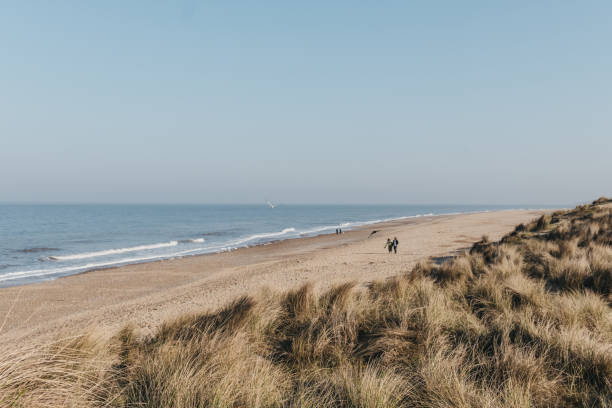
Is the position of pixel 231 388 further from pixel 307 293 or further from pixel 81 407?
pixel 307 293

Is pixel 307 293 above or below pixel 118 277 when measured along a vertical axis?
above

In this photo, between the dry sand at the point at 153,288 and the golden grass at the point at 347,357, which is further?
the dry sand at the point at 153,288

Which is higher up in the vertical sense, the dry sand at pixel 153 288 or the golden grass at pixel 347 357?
the golden grass at pixel 347 357

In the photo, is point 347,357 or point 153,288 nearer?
point 347,357

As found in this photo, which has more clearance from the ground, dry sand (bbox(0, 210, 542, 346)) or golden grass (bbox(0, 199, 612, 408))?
golden grass (bbox(0, 199, 612, 408))

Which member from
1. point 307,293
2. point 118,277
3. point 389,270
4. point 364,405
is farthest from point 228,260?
point 364,405

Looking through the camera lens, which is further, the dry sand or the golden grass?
the dry sand

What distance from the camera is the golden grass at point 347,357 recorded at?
3.18m

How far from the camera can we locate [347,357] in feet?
14.5

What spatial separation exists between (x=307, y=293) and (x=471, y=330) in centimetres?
261

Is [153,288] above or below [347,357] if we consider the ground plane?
below

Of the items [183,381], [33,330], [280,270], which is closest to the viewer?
[183,381]

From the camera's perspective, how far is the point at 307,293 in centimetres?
631

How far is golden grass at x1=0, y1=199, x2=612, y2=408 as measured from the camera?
318 centimetres
